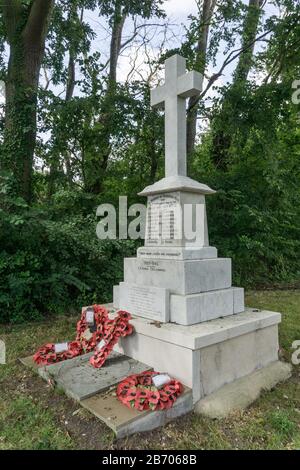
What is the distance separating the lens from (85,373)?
2.82 metres

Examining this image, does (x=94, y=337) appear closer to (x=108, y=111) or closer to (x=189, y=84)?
(x=189, y=84)

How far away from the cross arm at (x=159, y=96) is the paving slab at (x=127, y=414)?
3.00 m

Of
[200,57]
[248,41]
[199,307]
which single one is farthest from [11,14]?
[199,307]

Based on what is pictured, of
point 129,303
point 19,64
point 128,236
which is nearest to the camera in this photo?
point 129,303

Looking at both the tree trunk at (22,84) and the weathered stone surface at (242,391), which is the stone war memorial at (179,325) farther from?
the tree trunk at (22,84)

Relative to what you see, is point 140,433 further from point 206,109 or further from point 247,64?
point 247,64

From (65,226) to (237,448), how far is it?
3496mm

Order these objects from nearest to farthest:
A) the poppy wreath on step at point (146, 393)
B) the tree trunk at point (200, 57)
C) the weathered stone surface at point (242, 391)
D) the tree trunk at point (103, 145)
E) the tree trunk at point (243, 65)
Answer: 1. the poppy wreath on step at point (146, 393)
2. the weathered stone surface at point (242, 391)
3. the tree trunk at point (103, 145)
4. the tree trunk at point (200, 57)
5. the tree trunk at point (243, 65)

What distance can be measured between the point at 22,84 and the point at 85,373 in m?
5.03

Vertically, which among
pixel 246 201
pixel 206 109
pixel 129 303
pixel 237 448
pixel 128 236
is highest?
pixel 206 109

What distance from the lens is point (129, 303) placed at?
3.49 m

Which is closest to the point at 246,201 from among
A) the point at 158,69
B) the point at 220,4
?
the point at 158,69

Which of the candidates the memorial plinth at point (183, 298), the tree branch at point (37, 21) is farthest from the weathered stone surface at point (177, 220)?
the tree branch at point (37, 21)

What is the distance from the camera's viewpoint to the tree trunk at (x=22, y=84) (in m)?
5.59
